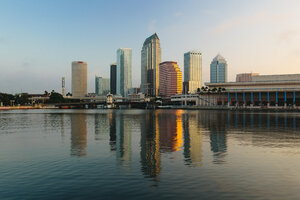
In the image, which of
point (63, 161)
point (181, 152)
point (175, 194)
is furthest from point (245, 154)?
point (63, 161)

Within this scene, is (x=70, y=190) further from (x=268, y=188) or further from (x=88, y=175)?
(x=268, y=188)

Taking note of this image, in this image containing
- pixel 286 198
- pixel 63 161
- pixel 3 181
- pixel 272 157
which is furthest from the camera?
pixel 272 157

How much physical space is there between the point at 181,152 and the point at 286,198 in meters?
14.9

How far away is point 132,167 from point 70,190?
703 centimetres

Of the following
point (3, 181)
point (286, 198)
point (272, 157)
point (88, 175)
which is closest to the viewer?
point (286, 198)

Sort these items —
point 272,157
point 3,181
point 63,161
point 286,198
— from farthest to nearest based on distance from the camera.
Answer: point 272,157, point 63,161, point 3,181, point 286,198

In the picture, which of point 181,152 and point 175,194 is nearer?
point 175,194

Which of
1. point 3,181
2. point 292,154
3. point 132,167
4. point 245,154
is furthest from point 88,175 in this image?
point 292,154

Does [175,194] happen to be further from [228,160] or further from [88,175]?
[228,160]

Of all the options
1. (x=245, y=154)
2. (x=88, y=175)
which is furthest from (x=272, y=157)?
(x=88, y=175)

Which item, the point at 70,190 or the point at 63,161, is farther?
the point at 63,161

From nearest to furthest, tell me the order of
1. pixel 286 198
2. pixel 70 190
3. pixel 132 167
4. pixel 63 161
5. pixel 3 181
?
pixel 286 198 → pixel 70 190 → pixel 3 181 → pixel 132 167 → pixel 63 161

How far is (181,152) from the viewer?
29.8 meters

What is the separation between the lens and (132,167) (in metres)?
23.0
